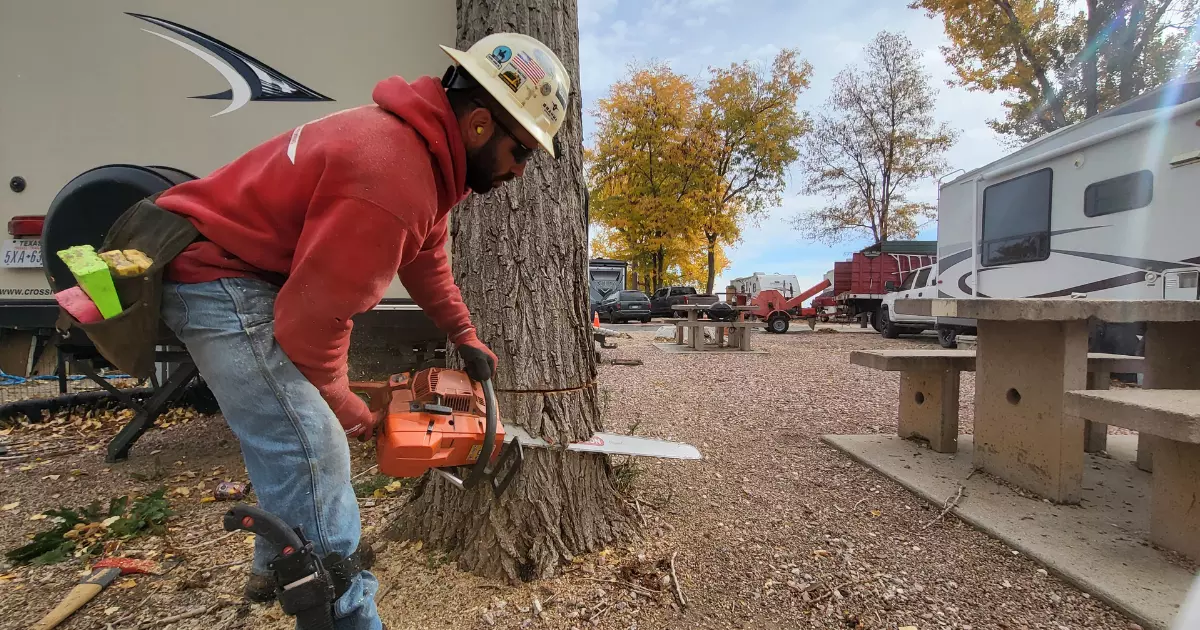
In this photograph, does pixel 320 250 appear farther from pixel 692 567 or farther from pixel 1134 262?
pixel 1134 262

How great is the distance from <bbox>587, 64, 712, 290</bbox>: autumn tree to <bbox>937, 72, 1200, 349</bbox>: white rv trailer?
46.9 feet

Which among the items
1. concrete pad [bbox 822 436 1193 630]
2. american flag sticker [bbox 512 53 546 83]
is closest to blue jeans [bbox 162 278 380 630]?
american flag sticker [bbox 512 53 546 83]

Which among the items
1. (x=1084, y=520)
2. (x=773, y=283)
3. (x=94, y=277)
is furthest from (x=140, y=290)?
(x=773, y=283)

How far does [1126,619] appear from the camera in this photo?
1788mm

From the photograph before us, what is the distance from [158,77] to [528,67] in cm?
346

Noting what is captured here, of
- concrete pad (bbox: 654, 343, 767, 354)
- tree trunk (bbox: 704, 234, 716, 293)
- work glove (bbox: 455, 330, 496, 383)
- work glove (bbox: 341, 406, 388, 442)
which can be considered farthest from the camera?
tree trunk (bbox: 704, 234, 716, 293)

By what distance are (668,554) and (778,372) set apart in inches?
215

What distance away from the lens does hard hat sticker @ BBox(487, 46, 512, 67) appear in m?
1.39

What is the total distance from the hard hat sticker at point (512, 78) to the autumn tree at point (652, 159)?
2121 cm

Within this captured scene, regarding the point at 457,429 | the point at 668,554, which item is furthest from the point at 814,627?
the point at 457,429

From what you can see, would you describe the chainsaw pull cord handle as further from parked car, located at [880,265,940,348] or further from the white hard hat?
parked car, located at [880,265,940,348]

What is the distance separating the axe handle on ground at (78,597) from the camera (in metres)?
1.85

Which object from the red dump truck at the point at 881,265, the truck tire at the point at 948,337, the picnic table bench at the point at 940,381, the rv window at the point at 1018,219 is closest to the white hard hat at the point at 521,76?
the picnic table bench at the point at 940,381

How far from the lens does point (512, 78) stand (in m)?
1.40
